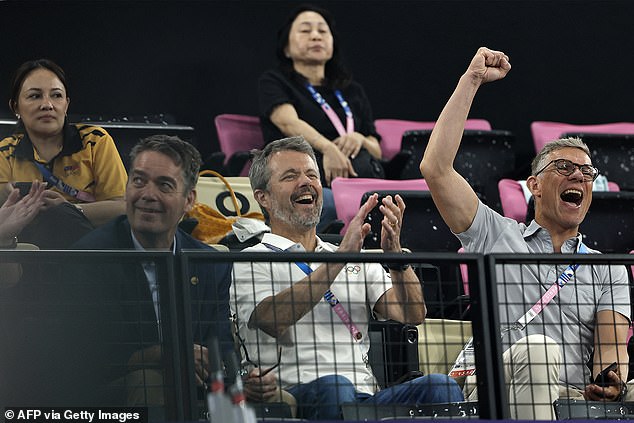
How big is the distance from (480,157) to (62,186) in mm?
2468

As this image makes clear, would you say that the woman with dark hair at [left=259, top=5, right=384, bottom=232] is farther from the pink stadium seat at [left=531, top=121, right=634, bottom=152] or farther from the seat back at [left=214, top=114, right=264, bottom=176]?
the pink stadium seat at [left=531, top=121, right=634, bottom=152]

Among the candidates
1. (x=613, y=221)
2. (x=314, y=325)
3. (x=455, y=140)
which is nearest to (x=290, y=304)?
(x=314, y=325)

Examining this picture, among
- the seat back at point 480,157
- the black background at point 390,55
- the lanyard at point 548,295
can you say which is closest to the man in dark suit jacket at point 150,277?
the lanyard at point 548,295

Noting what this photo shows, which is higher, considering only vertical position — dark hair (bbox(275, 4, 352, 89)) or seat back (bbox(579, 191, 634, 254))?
dark hair (bbox(275, 4, 352, 89))

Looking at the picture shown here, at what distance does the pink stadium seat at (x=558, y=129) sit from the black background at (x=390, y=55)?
295mm

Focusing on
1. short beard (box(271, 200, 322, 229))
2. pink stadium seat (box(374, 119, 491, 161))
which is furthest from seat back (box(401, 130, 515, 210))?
short beard (box(271, 200, 322, 229))

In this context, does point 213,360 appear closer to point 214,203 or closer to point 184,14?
point 214,203

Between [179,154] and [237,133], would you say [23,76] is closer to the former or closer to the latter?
[179,154]

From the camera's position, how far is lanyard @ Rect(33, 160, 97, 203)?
4.17 m

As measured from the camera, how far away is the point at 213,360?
90.5 inches

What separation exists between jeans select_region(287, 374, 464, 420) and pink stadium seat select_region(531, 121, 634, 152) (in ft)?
12.7

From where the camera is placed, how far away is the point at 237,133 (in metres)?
6.36

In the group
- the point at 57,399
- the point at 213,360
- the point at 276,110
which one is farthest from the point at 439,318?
the point at 276,110

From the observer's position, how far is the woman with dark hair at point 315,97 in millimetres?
5723
